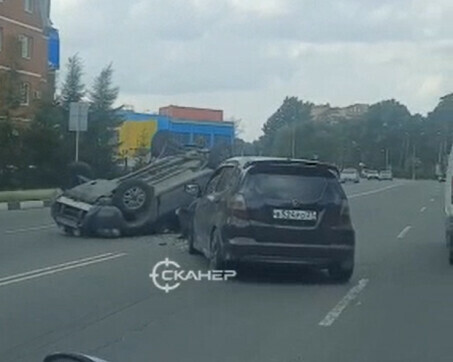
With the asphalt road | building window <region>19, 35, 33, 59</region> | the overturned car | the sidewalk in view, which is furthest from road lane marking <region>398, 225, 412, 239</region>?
building window <region>19, 35, 33, 59</region>

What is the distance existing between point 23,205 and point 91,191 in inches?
546

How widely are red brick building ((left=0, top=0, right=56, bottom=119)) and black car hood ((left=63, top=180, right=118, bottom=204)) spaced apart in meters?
30.3

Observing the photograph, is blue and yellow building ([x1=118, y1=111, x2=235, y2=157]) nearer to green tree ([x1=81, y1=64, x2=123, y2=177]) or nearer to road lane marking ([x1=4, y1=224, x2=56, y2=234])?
green tree ([x1=81, y1=64, x2=123, y2=177])

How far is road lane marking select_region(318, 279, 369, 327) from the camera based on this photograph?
10.3 metres

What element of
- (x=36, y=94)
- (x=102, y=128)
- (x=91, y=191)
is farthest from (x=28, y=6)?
(x=91, y=191)

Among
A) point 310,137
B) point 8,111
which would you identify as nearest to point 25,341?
point 8,111

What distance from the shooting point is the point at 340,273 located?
44.1 feet

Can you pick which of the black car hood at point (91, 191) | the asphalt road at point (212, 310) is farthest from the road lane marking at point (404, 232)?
the black car hood at point (91, 191)

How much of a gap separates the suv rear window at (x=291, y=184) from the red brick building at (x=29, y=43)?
126ft

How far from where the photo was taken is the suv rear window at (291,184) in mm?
13195

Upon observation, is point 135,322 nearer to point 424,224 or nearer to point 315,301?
point 315,301

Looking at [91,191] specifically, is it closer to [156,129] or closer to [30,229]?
[30,229]

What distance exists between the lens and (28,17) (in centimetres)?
5819

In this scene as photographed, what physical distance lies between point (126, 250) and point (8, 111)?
29734 millimetres
